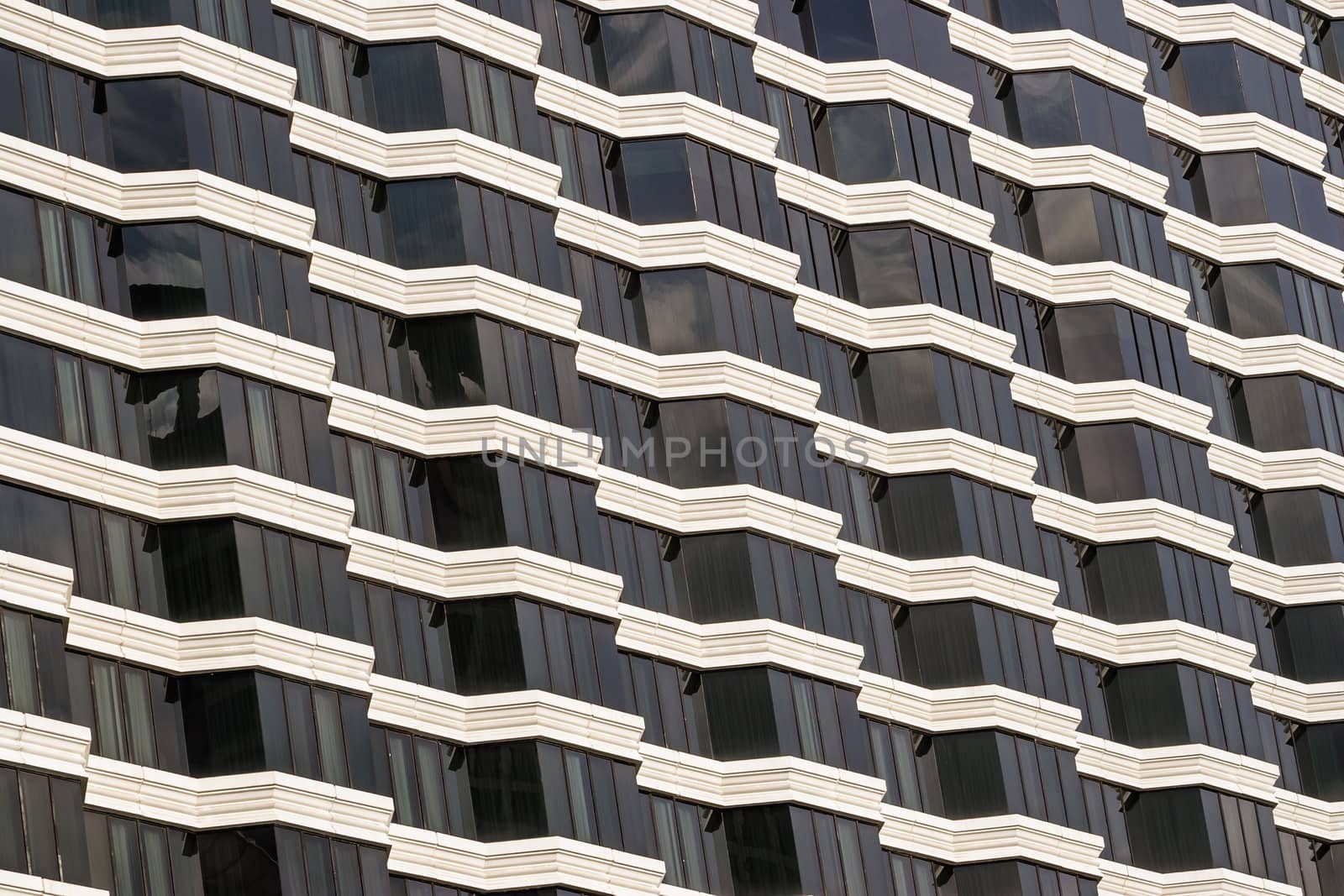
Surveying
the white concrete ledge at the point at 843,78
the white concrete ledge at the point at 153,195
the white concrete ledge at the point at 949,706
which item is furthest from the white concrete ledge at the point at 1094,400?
the white concrete ledge at the point at 153,195

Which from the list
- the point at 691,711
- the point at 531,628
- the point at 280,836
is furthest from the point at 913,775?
the point at 280,836

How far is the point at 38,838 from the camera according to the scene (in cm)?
7288

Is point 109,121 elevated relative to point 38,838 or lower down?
elevated

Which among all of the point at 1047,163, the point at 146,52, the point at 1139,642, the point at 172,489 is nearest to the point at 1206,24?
the point at 1047,163

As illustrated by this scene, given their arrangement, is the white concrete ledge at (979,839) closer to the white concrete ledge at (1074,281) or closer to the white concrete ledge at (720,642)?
the white concrete ledge at (720,642)

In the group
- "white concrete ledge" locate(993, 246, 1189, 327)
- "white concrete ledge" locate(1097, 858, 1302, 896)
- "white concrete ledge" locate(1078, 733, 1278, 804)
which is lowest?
"white concrete ledge" locate(1097, 858, 1302, 896)

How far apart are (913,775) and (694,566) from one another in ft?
30.2

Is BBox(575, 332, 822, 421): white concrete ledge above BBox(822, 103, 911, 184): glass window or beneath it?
beneath

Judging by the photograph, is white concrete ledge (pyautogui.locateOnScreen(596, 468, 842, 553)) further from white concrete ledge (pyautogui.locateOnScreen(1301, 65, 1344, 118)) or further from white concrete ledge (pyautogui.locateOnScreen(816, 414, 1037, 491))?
white concrete ledge (pyautogui.locateOnScreen(1301, 65, 1344, 118))

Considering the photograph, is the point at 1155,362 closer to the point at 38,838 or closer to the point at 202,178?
the point at 202,178

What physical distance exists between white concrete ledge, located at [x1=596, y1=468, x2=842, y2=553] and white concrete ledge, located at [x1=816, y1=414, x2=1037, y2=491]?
4950mm

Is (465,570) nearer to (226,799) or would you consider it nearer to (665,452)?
(665,452)

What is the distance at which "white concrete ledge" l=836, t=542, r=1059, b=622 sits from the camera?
95625 millimetres

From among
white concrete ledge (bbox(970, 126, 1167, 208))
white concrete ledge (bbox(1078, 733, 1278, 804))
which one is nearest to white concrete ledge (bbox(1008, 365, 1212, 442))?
white concrete ledge (bbox(970, 126, 1167, 208))
